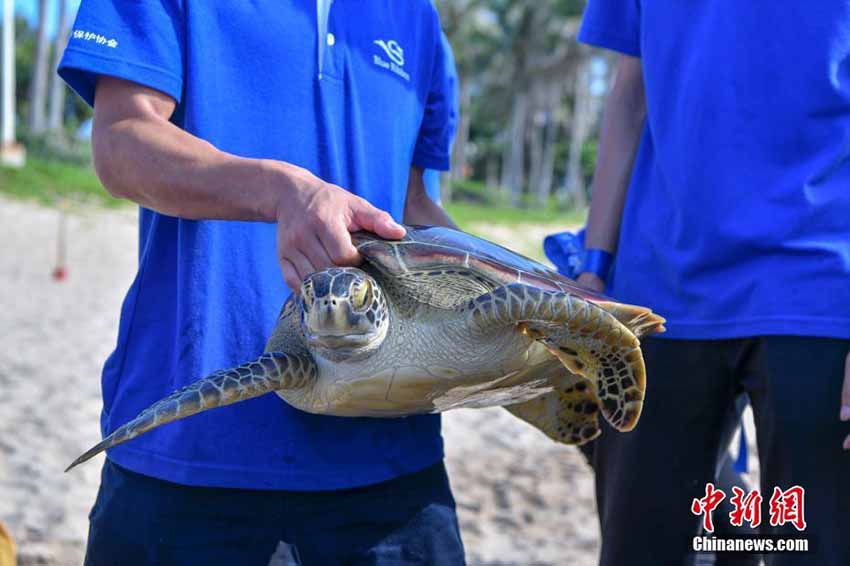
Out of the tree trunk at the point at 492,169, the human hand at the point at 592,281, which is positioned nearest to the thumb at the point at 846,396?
the human hand at the point at 592,281

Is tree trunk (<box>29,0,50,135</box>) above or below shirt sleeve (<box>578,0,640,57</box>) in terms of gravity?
above

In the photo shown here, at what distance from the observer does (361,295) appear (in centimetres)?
137

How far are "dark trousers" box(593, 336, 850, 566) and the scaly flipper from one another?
0.21 m

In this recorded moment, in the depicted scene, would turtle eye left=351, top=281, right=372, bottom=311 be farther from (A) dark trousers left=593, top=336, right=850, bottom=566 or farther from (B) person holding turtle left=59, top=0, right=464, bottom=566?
(A) dark trousers left=593, top=336, right=850, bottom=566

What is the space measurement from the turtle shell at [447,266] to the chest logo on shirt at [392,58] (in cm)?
35

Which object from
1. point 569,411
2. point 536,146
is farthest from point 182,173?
point 536,146

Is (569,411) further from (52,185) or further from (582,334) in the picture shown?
(52,185)

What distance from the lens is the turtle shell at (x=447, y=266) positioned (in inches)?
56.7

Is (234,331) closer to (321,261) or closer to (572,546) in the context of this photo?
(321,261)

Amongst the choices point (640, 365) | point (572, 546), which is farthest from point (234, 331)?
point (572, 546)

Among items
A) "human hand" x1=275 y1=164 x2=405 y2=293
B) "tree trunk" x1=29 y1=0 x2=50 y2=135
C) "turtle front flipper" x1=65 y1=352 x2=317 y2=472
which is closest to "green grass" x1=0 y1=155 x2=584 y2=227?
"tree trunk" x1=29 y1=0 x2=50 y2=135

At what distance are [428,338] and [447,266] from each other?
14 cm

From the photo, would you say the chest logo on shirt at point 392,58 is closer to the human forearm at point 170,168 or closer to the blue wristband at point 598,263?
the human forearm at point 170,168

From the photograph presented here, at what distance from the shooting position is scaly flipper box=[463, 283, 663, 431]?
139 cm
